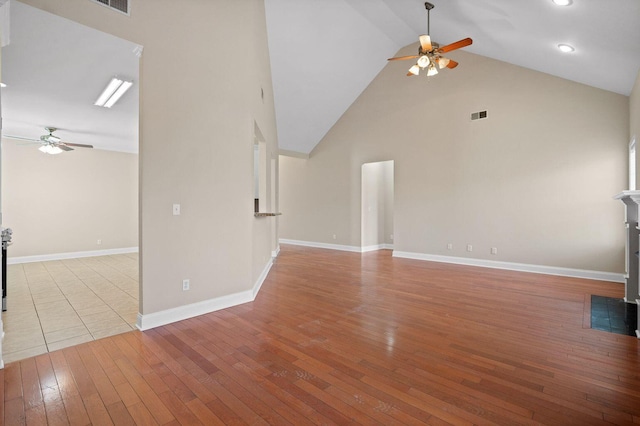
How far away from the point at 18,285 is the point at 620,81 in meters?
9.36

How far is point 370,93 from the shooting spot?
25.4 ft

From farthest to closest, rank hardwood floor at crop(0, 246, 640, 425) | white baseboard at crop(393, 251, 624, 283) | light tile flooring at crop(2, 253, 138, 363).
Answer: white baseboard at crop(393, 251, 624, 283) < light tile flooring at crop(2, 253, 138, 363) < hardwood floor at crop(0, 246, 640, 425)

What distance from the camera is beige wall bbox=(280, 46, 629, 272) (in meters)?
5.02

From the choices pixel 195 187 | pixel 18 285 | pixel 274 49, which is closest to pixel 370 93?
pixel 274 49

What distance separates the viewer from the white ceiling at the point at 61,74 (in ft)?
9.24

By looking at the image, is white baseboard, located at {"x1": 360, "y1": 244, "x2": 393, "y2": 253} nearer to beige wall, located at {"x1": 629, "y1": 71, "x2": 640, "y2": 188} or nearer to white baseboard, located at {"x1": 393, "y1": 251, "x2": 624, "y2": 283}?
white baseboard, located at {"x1": 393, "y1": 251, "x2": 624, "y2": 283}

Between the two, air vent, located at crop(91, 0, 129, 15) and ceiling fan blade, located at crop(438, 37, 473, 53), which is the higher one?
ceiling fan blade, located at crop(438, 37, 473, 53)

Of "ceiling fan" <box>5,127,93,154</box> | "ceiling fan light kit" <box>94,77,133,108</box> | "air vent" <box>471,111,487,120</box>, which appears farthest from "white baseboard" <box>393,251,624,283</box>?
"ceiling fan" <box>5,127,93,154</box>

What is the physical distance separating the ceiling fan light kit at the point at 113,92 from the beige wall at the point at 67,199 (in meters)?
3.19

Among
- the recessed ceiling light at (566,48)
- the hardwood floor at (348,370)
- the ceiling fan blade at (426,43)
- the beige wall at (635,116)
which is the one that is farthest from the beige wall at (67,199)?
the beige wall at (635,116)

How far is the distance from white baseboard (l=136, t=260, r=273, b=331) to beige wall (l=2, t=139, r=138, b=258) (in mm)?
5857

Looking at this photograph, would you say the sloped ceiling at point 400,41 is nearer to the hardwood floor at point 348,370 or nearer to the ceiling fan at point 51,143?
the hardwood floor at point 348,370

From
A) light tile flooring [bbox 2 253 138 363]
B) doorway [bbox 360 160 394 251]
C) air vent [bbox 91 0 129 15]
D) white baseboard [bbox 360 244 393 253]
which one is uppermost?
air vent [bbox 91 0 129 15]

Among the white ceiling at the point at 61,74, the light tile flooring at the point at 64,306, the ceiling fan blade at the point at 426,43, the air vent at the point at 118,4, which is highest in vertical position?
the ceiling fan blade at the point at 426,43
